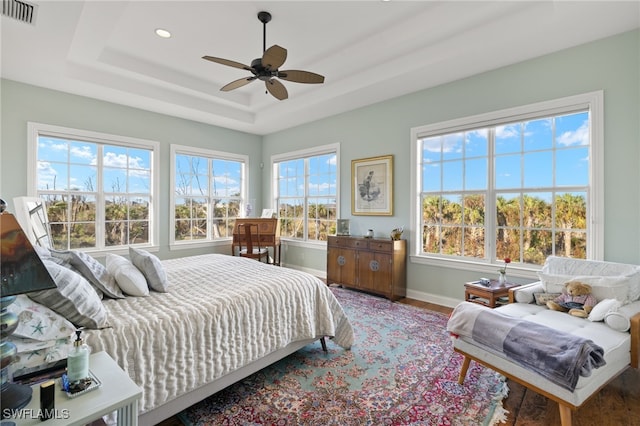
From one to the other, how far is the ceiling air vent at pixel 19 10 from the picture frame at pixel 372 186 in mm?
3910

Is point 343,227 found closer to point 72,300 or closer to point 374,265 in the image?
point 374,265

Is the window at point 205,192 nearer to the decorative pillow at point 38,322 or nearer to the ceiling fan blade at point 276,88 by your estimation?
the ceiling fan blade at point 276,88

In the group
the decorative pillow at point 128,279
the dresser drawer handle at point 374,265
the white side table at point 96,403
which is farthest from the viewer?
the dresser drawer handle at point 374,265

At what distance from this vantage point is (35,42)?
2.93 m

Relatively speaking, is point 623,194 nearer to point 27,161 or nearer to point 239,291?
point 239,291

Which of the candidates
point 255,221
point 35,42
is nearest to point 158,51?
point 35,42

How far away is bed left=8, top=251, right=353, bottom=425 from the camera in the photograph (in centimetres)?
157

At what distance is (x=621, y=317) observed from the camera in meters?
2.00

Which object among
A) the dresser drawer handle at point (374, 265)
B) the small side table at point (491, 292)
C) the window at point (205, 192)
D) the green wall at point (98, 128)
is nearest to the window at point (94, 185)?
the green wall at point (98, 128)

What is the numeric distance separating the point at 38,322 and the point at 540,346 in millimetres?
2504

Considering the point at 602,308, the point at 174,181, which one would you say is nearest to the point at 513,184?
the point at 602,308

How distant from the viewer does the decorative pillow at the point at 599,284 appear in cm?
224

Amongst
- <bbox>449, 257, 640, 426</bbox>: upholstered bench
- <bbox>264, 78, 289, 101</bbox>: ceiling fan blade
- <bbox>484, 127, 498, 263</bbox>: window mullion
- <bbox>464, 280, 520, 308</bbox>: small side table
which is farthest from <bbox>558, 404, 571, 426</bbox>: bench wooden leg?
<bbox>264, 78, 289, 101</bbox>: ceiling fan blade

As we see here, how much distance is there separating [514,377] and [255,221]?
181 inches
